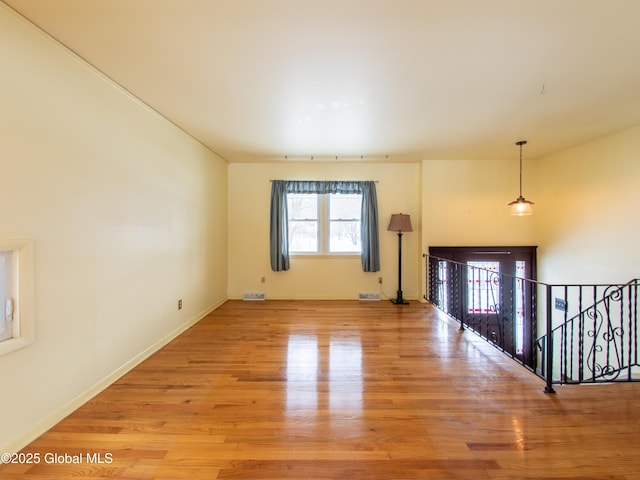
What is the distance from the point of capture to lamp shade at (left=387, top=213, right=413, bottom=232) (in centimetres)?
473

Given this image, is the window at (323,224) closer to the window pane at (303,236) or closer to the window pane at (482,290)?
the window pane at (303,236)

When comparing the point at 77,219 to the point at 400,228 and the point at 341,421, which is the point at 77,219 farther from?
the point at 400,228

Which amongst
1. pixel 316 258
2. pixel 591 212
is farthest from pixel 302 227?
pixel 591 212

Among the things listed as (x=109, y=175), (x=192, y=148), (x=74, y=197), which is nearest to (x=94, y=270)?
(x=74, y=197)

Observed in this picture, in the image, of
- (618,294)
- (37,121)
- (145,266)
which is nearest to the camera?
(37,121)

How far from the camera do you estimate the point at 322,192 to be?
16.3ft

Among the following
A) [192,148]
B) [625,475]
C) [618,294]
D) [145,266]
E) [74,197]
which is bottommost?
[625,475]

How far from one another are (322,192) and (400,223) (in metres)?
1.44

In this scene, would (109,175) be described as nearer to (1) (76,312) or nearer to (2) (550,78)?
(1) (76,312)

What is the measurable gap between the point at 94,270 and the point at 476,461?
9.30 feet

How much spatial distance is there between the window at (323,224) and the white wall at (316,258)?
0.24 m

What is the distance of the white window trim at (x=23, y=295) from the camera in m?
1.60

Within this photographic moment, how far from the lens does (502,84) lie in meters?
2.34

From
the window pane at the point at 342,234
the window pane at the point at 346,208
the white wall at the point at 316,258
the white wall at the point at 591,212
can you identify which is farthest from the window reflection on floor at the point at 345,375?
the white wall at the point at 591,212
